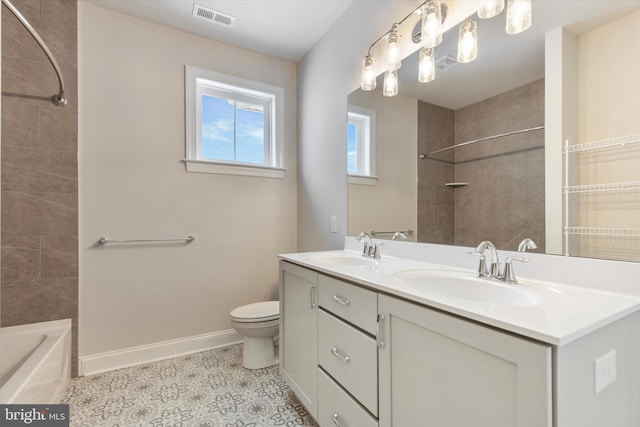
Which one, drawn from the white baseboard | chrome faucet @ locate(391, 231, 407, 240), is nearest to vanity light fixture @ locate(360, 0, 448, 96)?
chrome faucet @ locate(391, 231, 407, 240)

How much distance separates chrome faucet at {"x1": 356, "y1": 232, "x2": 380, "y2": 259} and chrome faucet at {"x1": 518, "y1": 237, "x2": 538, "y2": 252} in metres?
0.73

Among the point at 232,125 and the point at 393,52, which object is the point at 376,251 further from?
the point at 232,125

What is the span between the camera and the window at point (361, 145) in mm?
1832

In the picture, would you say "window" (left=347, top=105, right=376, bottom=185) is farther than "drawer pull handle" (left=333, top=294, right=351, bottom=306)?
Yes

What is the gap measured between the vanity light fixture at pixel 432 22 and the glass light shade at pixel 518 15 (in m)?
0.30

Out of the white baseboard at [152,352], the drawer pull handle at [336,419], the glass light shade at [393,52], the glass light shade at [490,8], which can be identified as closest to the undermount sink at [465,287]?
the drawer pull handle at [336,419]

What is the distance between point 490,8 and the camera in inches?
45.1

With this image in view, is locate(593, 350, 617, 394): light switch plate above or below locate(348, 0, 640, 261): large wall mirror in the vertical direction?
below

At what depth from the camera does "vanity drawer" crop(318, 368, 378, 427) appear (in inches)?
40.8

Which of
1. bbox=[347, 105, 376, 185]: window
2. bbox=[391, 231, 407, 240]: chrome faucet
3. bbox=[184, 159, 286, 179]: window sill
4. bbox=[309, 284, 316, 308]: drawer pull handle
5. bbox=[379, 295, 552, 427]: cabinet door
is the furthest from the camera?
bbox=[184, 159, 286, 179]: window sill

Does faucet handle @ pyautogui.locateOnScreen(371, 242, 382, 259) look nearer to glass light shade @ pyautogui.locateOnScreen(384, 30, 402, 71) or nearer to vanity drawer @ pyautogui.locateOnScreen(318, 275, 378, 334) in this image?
vanity drawer @ pyautogui.locateOnScreen(318, 275, 378, 334)

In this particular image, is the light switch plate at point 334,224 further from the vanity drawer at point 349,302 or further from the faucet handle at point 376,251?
the vanity drawer at point 349,302

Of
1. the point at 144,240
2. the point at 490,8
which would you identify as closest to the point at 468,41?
the point at 490,8

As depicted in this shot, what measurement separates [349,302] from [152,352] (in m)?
1.80
